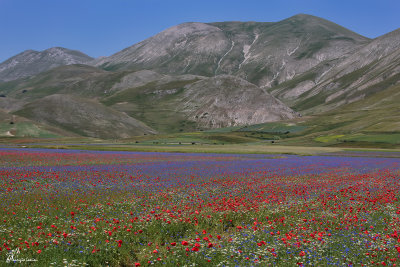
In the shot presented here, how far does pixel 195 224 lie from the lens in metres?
14.0

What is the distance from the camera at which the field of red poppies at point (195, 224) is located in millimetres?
10242

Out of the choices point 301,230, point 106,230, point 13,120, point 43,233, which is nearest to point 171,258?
point 106,230

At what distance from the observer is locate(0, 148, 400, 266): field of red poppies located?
10.2 meters

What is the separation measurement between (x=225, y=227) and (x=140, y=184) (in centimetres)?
1222
